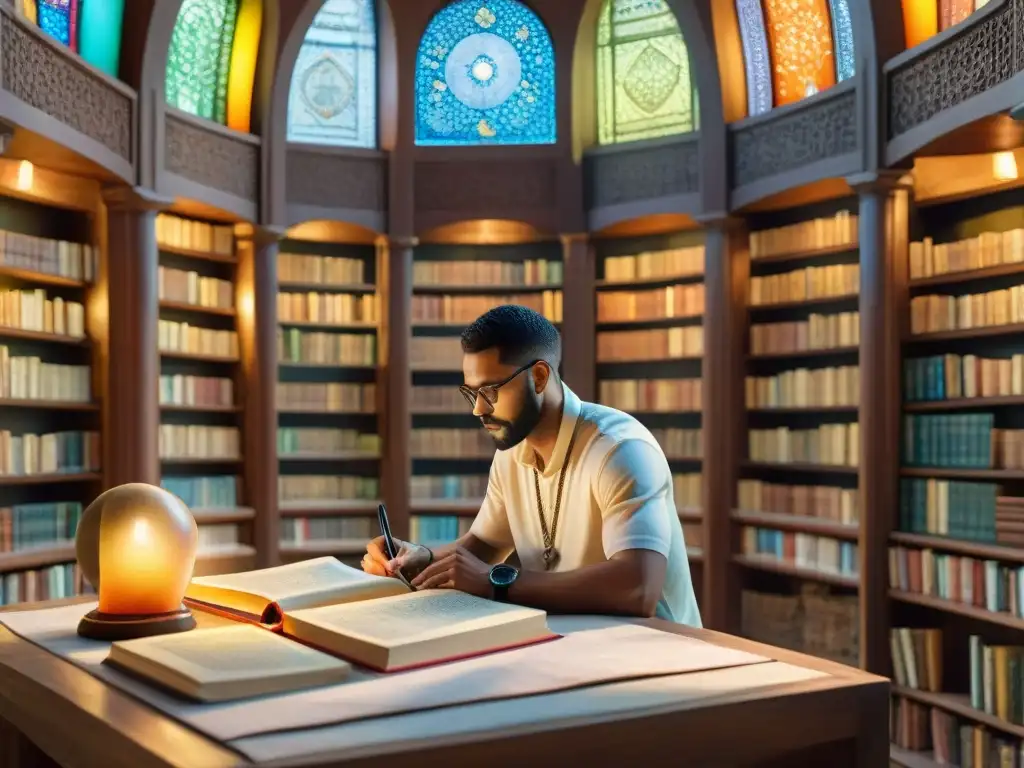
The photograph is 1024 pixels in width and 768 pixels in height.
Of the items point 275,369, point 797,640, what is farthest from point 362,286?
point 797,640

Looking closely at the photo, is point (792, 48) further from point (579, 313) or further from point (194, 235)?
point (194, 235)

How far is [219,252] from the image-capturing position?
7.42 meters

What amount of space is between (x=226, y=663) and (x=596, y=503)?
3.45 feet

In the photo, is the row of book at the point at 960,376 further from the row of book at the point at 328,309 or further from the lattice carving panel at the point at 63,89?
the lattice carving panel at the point at 63,89

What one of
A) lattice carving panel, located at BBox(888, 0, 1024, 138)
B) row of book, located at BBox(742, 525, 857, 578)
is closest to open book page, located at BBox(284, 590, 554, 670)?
lattice carving panel, located at BBox(888, 0, 1024, 138)

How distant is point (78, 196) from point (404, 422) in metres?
2.72

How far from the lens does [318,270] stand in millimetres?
7961

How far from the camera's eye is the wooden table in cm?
119

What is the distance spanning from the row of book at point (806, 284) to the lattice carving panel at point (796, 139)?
63 centimetres

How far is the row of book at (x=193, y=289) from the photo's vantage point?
6957mm

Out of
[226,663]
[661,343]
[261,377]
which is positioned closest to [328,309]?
[261,377]

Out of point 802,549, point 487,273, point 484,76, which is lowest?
point 802,549

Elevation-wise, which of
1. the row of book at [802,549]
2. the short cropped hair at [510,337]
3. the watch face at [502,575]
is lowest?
the row of book at [802,549]

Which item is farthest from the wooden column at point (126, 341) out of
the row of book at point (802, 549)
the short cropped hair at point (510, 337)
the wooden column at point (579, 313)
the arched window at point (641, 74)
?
the short cropped hair at point (510, 337)
